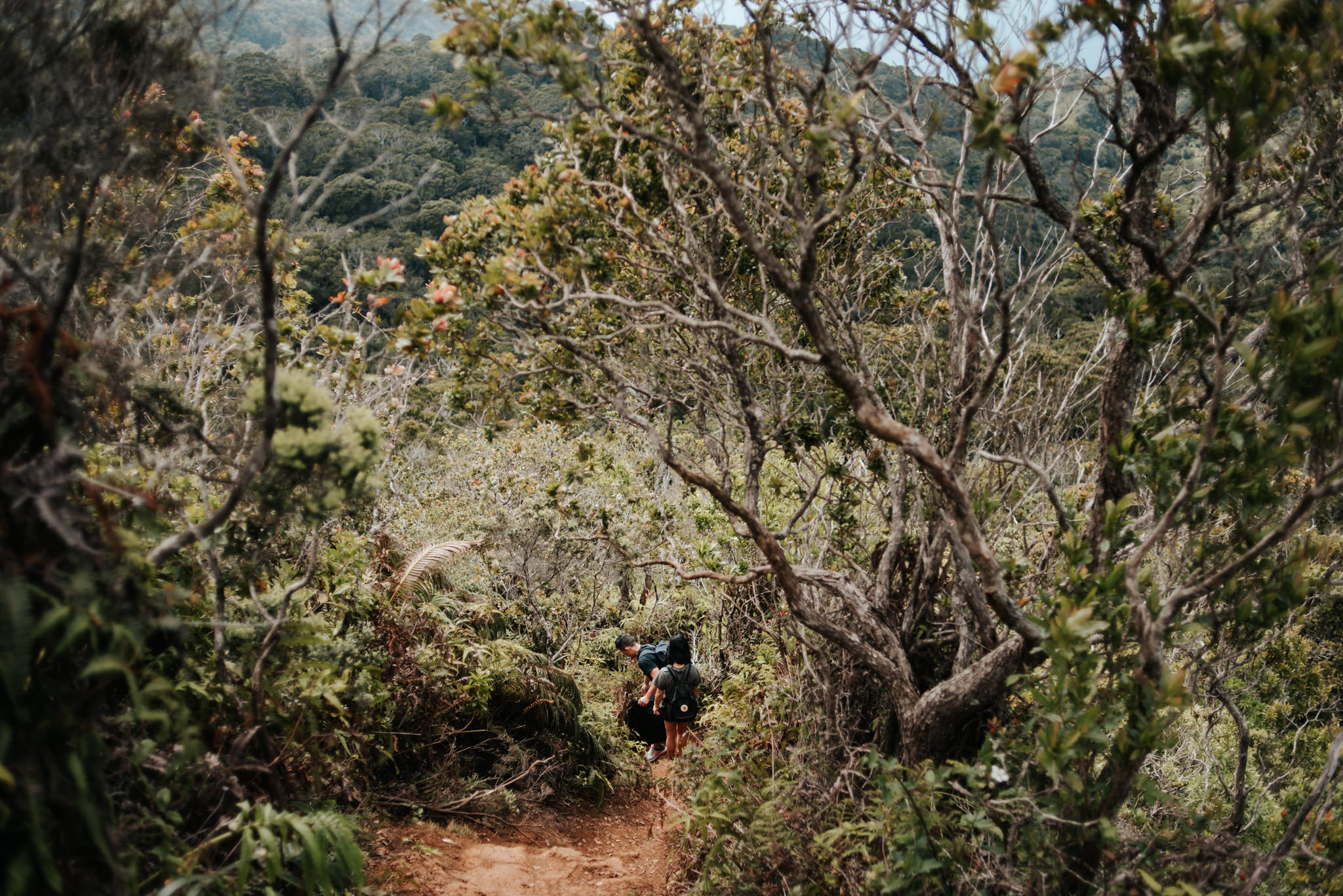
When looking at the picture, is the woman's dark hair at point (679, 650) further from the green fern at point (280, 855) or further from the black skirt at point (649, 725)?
the green fern at point (280, 855)

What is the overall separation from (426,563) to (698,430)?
105 inches

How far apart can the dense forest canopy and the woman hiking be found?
856 mm

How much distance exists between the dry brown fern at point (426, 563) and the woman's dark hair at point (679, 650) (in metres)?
2.17

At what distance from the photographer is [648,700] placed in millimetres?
7281

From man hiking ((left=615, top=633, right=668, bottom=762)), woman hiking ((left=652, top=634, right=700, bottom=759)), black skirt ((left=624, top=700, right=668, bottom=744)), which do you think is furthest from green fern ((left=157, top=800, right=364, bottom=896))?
black skirt ((left=624, top=700, right=668, bottom=744))

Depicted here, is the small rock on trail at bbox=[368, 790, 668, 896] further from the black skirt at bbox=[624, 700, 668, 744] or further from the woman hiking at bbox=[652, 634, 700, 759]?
the black skirt at bbox=[624, 700, 668, 744]

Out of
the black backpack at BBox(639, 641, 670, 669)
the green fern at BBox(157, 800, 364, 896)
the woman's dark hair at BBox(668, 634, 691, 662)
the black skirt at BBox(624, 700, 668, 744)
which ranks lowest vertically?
the black skirt at BBox(624, 700, 668, 744)

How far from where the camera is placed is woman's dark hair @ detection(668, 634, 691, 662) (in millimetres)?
7035

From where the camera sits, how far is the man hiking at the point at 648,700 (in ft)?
23.9

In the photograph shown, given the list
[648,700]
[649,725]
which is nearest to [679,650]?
[648,700]

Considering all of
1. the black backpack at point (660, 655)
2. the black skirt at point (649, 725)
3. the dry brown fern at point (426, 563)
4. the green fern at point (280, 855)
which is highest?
the dry brown fern at point (426, 563)

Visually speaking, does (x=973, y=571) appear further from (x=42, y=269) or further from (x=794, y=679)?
(x=42, y=269)

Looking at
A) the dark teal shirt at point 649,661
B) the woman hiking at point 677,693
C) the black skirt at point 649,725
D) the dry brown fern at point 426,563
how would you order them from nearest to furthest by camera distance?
the dry brown fern at point 426,563 < the woman hiking at point 677,693 < the dark teal shirt at point 649,661 < the black skirt at point 649,725

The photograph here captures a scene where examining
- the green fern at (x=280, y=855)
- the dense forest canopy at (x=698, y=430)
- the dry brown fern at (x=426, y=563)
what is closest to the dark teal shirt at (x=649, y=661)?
the dense forest canopy at (x=698, y=430)
